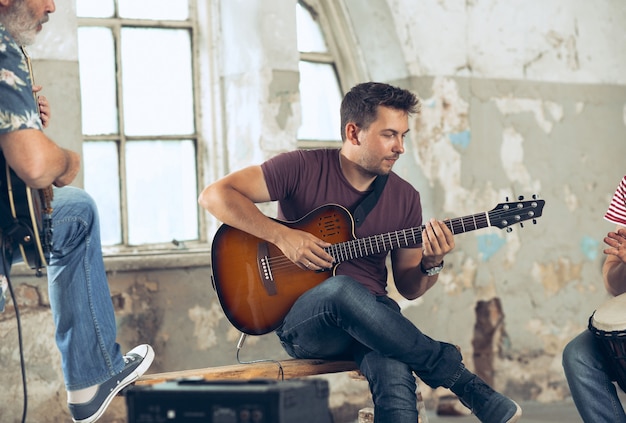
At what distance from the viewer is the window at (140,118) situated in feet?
14.1

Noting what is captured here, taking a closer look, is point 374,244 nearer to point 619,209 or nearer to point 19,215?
point 619,209

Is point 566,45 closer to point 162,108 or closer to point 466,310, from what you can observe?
point 466,310

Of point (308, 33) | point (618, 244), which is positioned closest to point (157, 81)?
point (308, 33)

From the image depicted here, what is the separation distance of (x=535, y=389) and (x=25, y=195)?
333 cm

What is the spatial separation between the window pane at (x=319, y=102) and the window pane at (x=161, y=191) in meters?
0.66

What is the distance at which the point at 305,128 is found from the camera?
191 inches

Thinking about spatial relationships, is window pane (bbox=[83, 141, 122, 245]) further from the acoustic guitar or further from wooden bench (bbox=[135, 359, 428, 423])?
the acoustic guitar

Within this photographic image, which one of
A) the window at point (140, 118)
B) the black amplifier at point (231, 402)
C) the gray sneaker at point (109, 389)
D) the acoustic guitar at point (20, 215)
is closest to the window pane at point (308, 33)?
the window at point (140, 118)

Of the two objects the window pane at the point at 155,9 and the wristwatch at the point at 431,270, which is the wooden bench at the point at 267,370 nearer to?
the wristwatch at the point at 431,270

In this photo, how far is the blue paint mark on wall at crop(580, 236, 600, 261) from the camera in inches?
205

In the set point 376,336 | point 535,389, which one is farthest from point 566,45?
point 376,336

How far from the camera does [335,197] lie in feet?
10.9

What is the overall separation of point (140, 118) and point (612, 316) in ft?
7.83

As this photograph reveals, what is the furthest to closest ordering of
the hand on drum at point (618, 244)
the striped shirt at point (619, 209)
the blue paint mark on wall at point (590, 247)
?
1. the blue paint mark on wall at point (590, 247)
2. the striped shirt at point (619, 209)
3. the hand on drum at point (618, 244)
